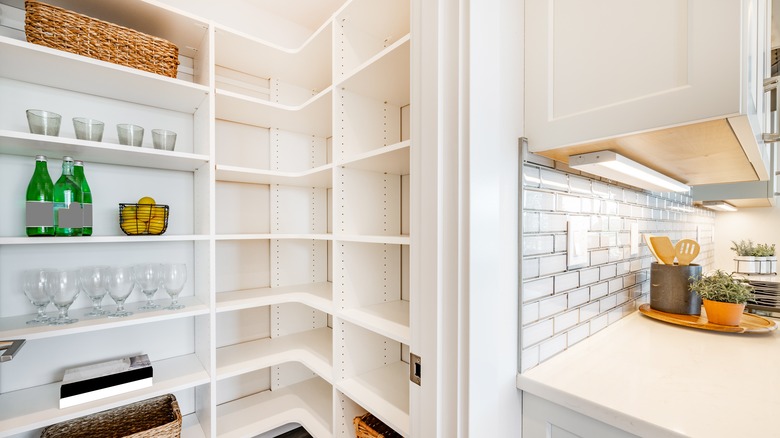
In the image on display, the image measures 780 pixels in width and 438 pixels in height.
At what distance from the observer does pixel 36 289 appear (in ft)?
3.96

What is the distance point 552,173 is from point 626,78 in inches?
12.7

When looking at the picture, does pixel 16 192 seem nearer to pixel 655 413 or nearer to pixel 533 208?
pixel 533 208

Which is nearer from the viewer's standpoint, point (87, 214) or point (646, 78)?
point (646, 78)

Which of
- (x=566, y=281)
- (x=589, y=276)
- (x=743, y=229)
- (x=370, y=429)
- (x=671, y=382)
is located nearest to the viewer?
(x=671, y=382)

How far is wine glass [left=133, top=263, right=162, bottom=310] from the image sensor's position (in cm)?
142

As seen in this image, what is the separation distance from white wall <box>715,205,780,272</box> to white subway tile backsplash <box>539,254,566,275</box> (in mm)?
2372

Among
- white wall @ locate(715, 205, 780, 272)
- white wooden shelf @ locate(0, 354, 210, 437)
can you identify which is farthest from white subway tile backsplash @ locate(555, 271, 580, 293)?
white wall @ locate(715, 205, 780, 272)

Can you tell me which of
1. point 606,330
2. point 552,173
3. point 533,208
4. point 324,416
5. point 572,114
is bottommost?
point 324,416

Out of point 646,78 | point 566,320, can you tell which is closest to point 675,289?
point 566,320

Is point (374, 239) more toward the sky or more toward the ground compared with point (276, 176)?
more toward the ground

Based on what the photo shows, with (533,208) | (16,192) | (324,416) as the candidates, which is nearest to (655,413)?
(533,208)

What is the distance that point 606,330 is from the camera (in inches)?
47.6

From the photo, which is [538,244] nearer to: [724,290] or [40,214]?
[724,290]

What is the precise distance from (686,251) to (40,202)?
249 centimetres
